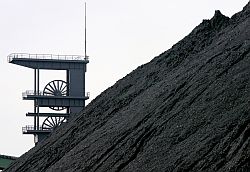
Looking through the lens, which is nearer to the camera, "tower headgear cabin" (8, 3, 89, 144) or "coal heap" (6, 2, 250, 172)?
"coal heap" (6, 2, 250, 172)

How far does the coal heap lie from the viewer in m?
13.4

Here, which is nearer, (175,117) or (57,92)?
(175,117)

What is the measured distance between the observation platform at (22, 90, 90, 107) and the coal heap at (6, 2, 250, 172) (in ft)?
71.1

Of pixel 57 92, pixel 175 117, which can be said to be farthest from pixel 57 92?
pixel 175 117

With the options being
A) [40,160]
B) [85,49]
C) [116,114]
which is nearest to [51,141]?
[40,160]

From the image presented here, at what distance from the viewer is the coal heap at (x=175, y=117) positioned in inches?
527

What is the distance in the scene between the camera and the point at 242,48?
17.6 meters

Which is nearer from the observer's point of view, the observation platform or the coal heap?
the coal heap

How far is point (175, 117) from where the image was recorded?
631 inches

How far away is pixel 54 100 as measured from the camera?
47.5 metres

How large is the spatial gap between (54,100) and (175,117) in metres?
32.0

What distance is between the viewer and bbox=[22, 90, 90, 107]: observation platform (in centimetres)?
4716

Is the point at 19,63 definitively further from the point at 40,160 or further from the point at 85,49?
the point at 40,160

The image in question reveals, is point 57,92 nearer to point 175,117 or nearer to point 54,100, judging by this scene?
point 54,100
